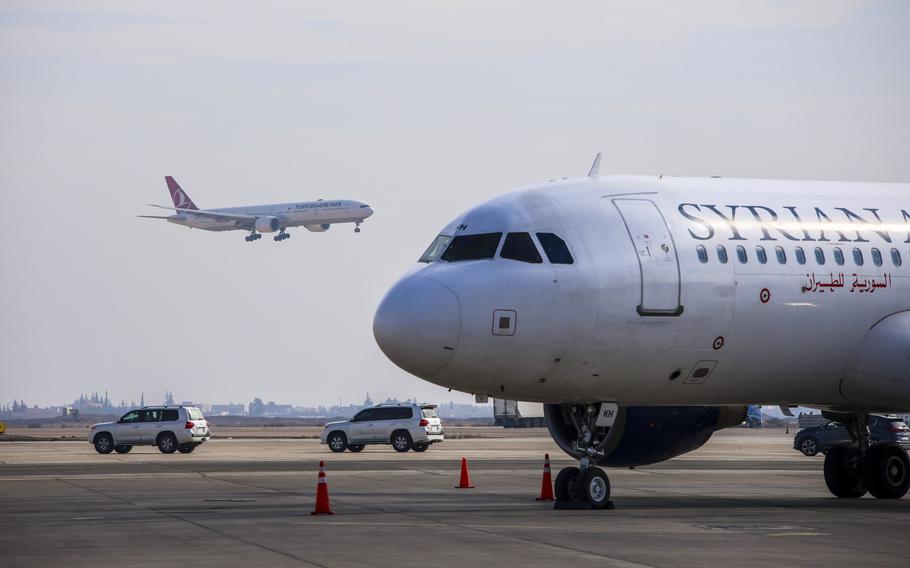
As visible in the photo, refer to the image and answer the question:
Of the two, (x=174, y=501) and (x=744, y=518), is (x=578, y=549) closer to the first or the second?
(x=744, y=518)

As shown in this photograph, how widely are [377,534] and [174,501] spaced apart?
32.5 feet

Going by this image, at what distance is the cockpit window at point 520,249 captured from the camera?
25.3 meters

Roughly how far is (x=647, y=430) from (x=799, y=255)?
4198 mm

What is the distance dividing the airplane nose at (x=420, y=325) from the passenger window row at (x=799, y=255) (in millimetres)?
4863

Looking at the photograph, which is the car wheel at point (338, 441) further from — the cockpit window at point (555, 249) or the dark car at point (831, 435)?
the cockpit window at point (555, 249)

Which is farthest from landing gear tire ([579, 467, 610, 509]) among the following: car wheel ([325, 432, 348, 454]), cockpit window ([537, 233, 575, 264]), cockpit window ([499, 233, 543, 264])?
car wheel ([325, 432, 348, 454])

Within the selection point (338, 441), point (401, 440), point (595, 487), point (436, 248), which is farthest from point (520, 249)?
point (338, 441)

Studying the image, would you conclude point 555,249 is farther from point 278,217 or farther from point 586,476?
point 278,217

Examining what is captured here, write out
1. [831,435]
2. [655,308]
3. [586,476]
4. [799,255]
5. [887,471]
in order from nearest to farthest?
[655,308] < [586,476] < [799,255] < [887,471] < [831,435]

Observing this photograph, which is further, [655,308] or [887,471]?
[887,471]

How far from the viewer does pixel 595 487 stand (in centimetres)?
2641

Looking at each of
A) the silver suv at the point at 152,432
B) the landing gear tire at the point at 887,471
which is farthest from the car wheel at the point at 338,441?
the landing gear tire at the point at 887,471

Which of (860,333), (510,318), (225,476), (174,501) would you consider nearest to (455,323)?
(510,318)

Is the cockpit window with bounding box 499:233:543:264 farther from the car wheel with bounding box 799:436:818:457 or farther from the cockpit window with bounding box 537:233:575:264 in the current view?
the car wheel with bounding box 799:436:818:457
